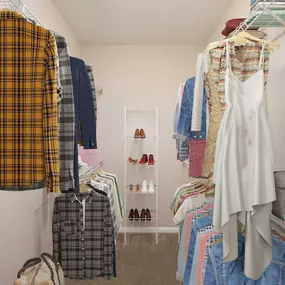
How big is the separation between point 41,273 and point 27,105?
1.36 m

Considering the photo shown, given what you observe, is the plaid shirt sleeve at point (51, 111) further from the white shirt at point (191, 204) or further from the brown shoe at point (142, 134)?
the brown shoe at point (142, 134)

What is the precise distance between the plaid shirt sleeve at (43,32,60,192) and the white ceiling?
2.09 meters

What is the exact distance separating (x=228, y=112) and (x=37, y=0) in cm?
224

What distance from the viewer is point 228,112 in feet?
4.75

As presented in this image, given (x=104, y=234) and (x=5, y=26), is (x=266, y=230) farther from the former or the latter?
(x=104, y=234)

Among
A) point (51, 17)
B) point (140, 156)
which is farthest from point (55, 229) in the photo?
point (140, 156)

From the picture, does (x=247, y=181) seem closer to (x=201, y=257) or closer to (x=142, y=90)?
(x=201, y=257)

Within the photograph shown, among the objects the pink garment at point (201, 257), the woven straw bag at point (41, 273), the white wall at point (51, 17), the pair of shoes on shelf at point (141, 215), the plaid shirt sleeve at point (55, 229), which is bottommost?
the pair of shoes on shelf at point (141, 215)

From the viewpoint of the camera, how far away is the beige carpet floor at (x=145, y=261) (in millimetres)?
3072

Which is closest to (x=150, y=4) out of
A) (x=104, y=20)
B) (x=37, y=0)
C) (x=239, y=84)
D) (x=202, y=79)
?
(x=104, y=20)

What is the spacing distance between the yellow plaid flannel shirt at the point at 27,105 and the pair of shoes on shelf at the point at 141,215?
10.6 feet

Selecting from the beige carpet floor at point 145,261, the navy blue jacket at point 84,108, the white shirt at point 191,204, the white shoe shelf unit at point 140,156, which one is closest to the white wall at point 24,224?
the beige carpet floor at point 145,261

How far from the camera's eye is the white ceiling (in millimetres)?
3260

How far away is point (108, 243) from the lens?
2.72 m
